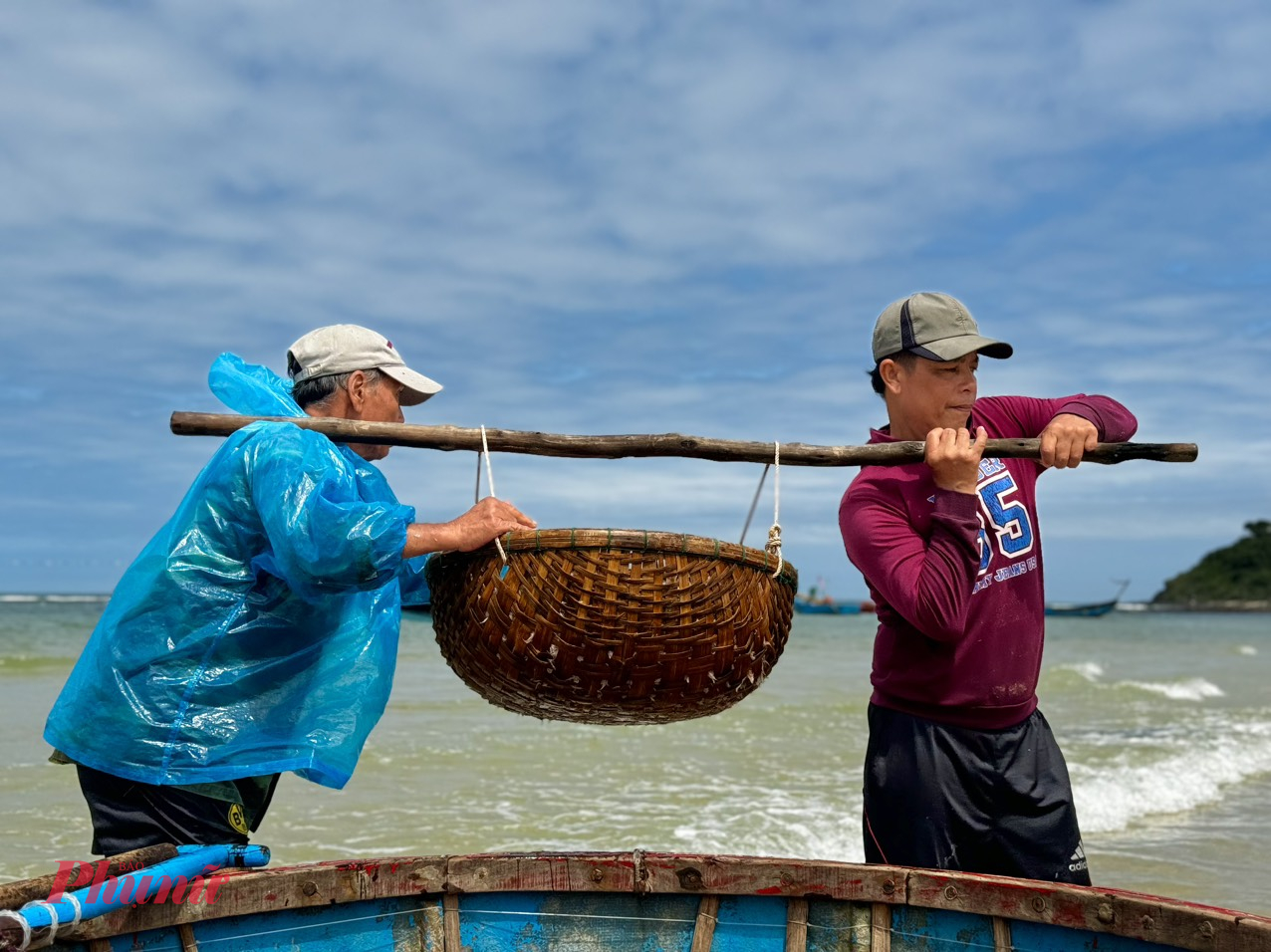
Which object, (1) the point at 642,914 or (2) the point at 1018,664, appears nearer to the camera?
(2) the point at 1018,664

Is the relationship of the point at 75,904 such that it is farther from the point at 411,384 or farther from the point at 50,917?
the point at 411,384

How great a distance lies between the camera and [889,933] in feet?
8.03

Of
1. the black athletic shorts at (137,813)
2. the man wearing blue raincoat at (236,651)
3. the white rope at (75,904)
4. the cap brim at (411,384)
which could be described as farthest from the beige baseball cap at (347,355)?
the white rope at (75,904)

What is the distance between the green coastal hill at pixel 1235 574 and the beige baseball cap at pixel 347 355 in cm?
11116

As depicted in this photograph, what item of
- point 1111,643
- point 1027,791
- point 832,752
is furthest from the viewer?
point 1111,643

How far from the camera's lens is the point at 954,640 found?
2311mm

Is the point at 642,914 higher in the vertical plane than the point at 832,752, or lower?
higher

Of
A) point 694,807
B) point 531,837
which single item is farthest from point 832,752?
point 531,837

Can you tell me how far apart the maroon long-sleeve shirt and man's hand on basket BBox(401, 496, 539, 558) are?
705 millimetres

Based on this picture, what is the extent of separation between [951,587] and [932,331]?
1.81 feet

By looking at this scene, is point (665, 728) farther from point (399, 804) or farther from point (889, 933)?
point (889, 933)

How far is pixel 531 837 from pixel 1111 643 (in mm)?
35590

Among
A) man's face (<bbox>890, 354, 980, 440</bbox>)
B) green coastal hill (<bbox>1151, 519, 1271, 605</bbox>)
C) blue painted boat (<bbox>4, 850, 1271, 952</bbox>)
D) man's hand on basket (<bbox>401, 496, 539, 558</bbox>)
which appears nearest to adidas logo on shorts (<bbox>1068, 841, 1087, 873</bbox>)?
blue painted boat (<bbox>4, 850, 1271, 952</bbox>)

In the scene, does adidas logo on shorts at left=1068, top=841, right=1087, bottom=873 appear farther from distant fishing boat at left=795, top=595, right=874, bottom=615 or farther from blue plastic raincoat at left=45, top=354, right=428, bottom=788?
distant fishing boat at left=795, top=595, right=874, bottom=615
